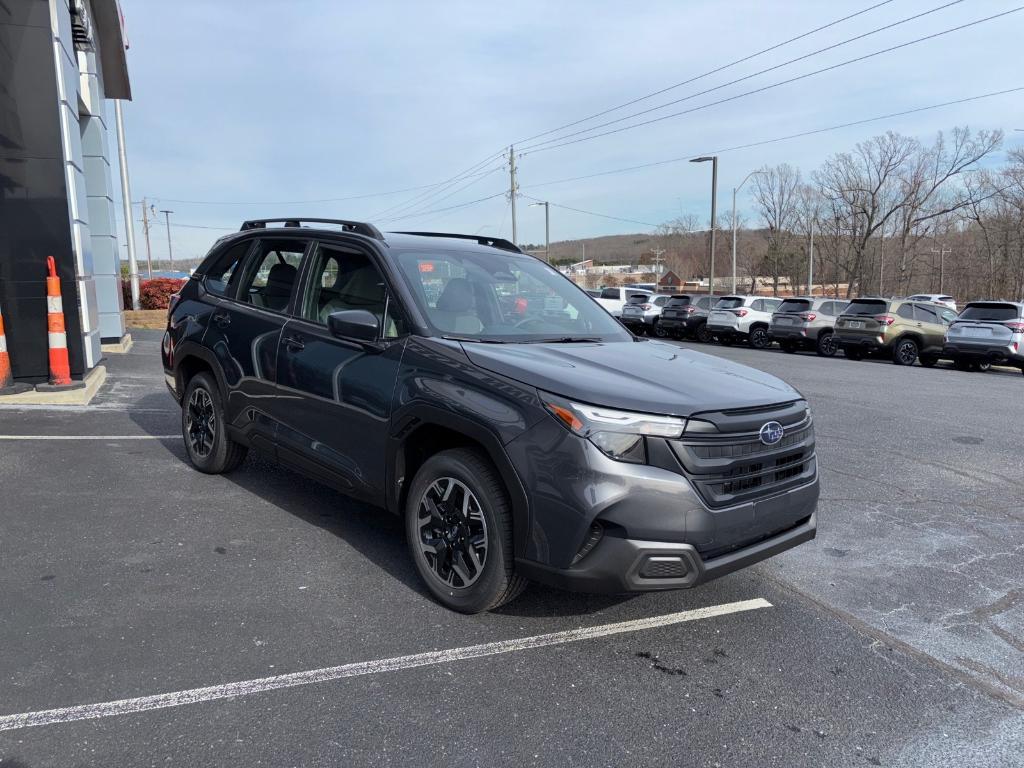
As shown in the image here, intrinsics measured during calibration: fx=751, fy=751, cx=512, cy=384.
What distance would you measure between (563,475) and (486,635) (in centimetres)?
92

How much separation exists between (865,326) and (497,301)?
1807 cm

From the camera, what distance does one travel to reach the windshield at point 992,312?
17078mm

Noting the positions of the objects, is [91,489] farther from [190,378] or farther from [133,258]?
[133,258]

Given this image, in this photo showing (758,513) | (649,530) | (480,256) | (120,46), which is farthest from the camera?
(120,46)

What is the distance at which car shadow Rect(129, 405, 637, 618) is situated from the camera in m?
3.78

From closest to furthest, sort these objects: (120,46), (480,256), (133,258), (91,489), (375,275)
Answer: (375,275)
(480,256)
(91,489)
(120,46)
(133,258)

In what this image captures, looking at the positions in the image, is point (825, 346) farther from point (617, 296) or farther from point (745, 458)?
point (745, 458)

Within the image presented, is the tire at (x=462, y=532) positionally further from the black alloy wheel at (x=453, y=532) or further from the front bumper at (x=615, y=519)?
the front bumper at (x=615, y=519)

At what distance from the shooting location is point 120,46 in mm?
15805

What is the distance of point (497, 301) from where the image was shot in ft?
14.2

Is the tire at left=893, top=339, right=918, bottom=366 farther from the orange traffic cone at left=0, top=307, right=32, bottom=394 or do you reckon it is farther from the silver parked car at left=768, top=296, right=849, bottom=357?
the orange traffic cone at left=0, top=307, right=32, bottom=394

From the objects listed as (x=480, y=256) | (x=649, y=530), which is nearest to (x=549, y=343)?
(x=480, y=256)

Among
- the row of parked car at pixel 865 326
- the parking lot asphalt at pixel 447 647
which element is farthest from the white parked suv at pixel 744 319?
the parking lot asphalt at pixel 447 647

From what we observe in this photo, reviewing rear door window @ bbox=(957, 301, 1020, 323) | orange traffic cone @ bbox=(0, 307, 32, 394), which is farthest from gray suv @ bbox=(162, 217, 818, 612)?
rear door window @ bbox=(957, 301, 1020, 323)
